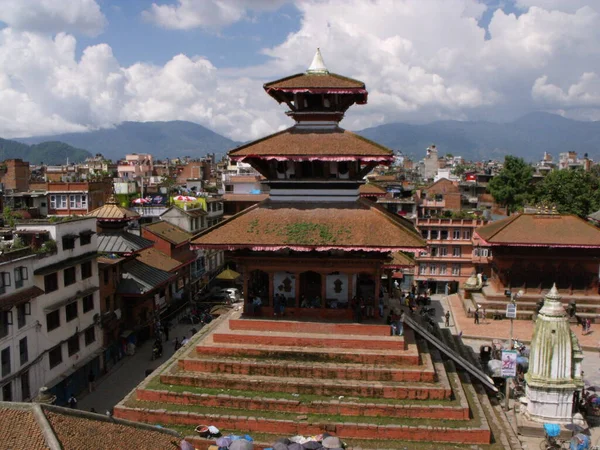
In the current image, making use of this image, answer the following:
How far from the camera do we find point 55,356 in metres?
25.6

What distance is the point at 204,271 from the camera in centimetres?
5022

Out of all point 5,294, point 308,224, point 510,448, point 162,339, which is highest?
point 308,224

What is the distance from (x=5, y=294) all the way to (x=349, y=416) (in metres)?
14.7

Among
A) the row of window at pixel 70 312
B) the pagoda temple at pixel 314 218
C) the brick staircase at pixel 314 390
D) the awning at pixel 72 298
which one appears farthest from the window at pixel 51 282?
the pagoda temple at pixel 314 218

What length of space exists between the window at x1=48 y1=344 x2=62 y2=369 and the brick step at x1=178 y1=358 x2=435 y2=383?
10.5 m

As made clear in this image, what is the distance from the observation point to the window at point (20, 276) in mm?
22875

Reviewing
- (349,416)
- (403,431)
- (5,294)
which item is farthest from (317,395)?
(5,294)

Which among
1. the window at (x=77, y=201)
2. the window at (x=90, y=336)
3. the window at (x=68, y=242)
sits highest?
the window at (x=77, y=201)

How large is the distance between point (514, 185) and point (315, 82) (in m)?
53.6

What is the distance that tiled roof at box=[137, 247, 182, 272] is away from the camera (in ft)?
126

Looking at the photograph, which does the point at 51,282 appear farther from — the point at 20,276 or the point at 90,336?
the point at 90,336

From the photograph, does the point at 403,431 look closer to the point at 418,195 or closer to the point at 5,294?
the point at 5,294

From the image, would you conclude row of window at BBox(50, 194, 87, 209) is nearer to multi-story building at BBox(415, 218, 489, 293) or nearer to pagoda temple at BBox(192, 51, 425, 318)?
multi-story building at BBox(415, 218, 489, 293)

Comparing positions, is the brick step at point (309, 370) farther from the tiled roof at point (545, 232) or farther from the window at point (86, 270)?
the tiled roof at point (545, 232)
